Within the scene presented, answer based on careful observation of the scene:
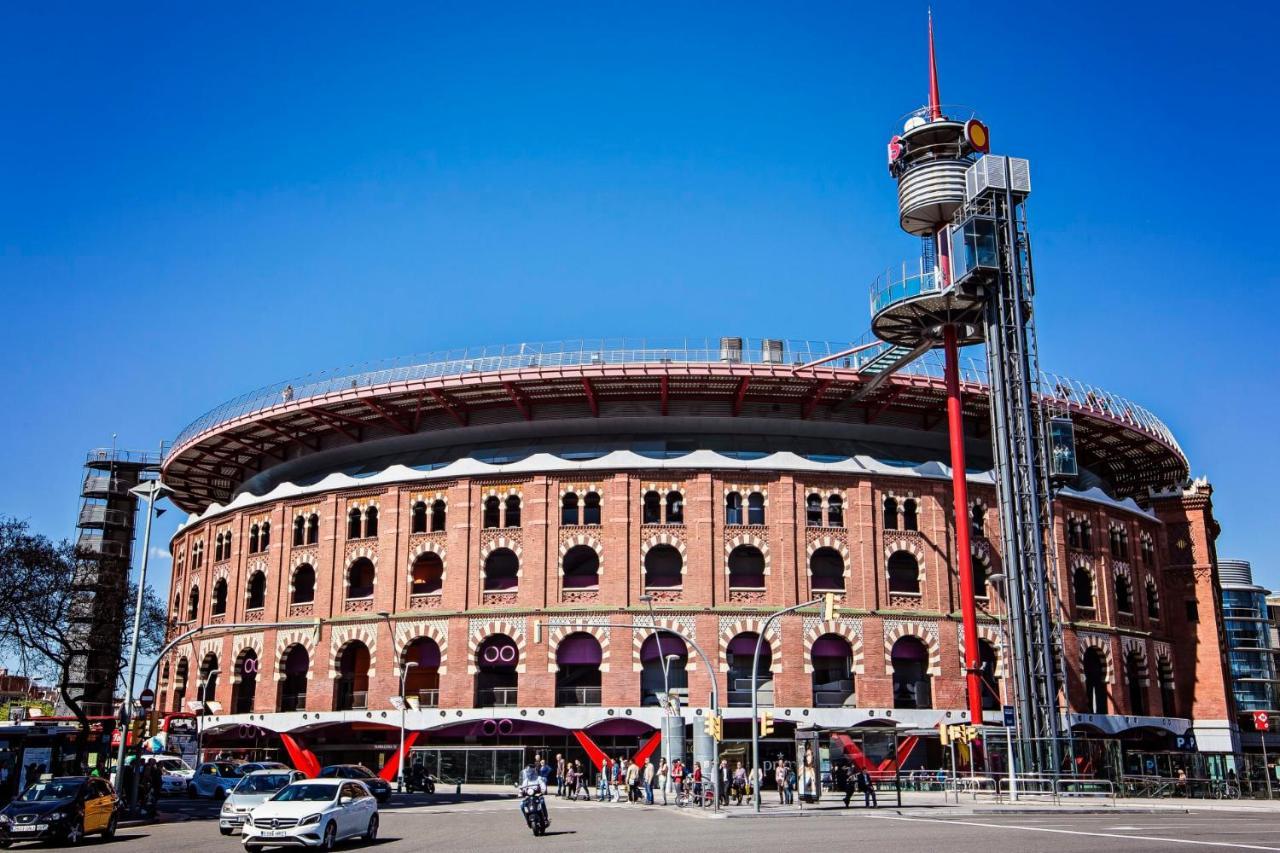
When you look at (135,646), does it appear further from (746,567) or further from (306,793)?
(746,567)

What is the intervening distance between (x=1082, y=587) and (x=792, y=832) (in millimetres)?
40747

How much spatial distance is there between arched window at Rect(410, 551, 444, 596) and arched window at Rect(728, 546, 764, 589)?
14.7 m

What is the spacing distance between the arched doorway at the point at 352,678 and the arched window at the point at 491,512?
8981mm

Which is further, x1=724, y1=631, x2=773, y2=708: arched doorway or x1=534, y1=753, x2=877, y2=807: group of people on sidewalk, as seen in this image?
x1=724, y1=631, x2=773, y2=708: arched doorway

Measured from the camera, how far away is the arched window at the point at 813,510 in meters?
58.5

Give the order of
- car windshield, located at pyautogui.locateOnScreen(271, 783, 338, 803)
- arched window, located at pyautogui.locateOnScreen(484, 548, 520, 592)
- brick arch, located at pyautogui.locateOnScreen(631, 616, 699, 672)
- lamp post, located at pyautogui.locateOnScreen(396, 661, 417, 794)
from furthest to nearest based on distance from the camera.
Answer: arched window, located at pyautogui.locateOnScreen(484, 548, 520, 592) < brick arch, located at pyautogui.locateOnScreen(631, 616, 699, 672) < lamp post, located at pyautogui.locateOnScreen(396, 661, 417, 794) < car windshield, located at pyautogui.locateOnScreen(271, 783, 338, 803)

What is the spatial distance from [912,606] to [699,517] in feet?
37.1

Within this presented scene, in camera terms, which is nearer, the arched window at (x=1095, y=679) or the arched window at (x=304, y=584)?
the arched window at (x=1095, y=679)

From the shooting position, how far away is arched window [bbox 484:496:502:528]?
5897 cm

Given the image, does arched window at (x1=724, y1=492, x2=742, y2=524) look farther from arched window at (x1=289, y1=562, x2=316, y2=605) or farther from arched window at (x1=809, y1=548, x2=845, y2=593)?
arched window at (x1=289, y1=562, x2=316, y2=605)

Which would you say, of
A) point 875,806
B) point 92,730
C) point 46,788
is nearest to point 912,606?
point 875,806

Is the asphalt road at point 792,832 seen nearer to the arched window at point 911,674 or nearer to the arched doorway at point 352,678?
the arched window at point 911,674

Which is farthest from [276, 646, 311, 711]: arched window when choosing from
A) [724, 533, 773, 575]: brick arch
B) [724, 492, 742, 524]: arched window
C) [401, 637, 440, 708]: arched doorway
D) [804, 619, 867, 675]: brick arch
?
[804, 619, 867, 675]: brick arch

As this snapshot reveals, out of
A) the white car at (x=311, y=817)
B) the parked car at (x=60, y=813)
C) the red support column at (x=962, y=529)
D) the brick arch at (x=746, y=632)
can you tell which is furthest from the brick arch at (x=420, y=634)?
the white car at (x=311, y=817)
